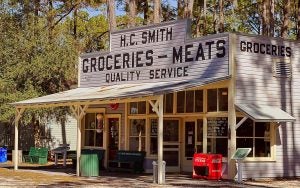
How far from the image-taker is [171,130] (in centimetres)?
2205

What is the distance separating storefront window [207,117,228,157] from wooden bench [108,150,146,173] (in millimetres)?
2966

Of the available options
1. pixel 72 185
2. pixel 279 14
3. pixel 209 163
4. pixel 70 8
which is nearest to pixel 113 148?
pixel 209 163

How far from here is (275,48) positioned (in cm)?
2022

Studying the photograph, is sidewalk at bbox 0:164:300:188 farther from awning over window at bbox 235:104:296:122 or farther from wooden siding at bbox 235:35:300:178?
awning over window at bbox 235:104:296:122

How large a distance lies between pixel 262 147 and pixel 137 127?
519 cm

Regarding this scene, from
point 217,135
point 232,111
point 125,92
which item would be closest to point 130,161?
point 125,92

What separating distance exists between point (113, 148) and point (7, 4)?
1324 centimetres

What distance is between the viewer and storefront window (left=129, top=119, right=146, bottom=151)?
2258 centimetres

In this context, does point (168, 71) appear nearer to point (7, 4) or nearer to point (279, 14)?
point (7, 4)

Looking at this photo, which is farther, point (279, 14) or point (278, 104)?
point (279, 14)

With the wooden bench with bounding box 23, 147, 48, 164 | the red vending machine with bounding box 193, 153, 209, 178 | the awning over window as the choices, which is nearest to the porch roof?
the awning over window

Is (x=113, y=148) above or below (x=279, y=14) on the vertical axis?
below

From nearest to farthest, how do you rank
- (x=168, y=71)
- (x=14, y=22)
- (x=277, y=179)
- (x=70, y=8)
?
(x=277, y=179) < (x=168, y=71) < (x=14, y=22) < (x=70, y=8)

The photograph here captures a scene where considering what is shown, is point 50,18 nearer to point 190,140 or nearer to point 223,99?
point 190,140
